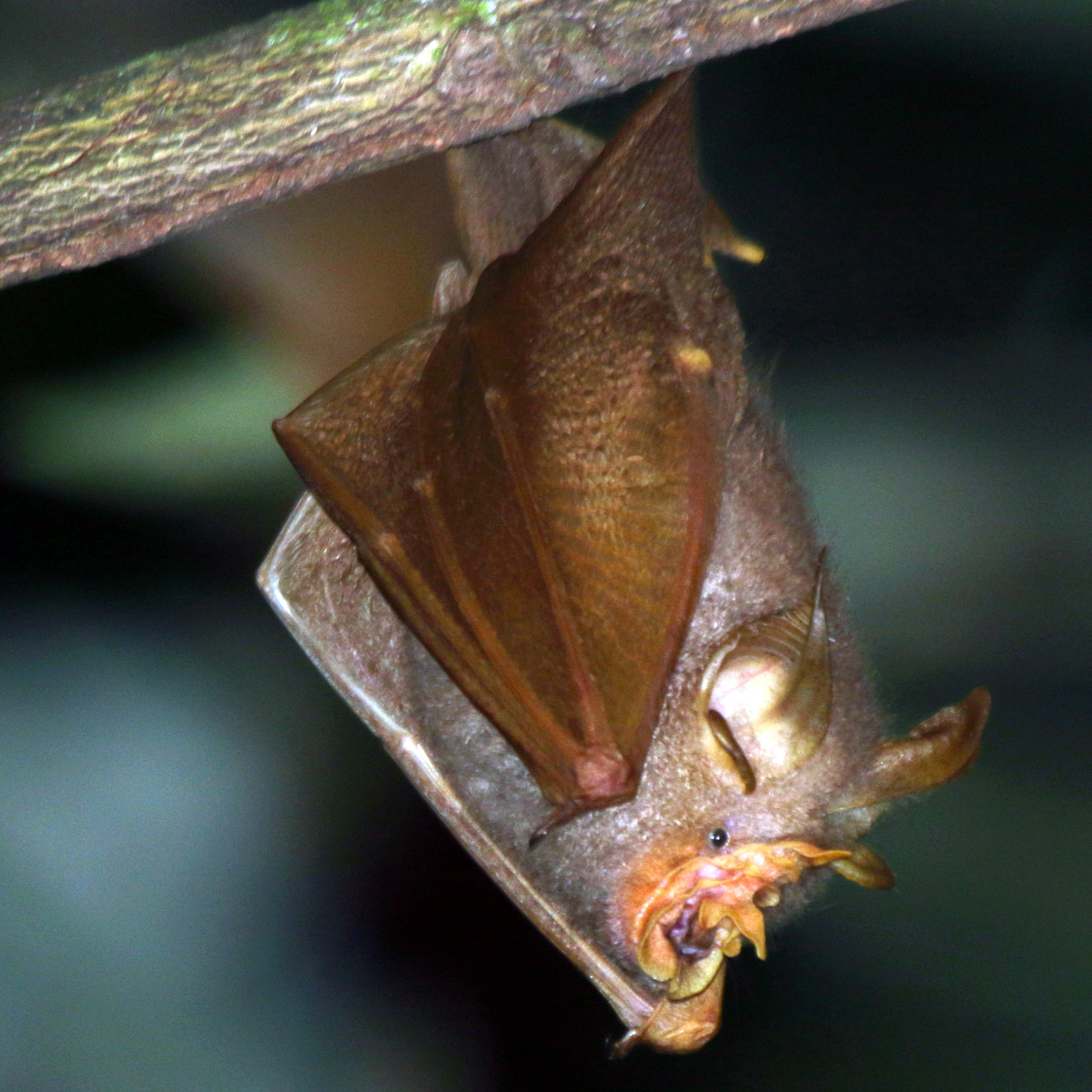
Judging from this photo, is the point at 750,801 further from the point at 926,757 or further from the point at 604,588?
the point at 604,588

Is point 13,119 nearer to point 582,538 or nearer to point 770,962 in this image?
point 582,538

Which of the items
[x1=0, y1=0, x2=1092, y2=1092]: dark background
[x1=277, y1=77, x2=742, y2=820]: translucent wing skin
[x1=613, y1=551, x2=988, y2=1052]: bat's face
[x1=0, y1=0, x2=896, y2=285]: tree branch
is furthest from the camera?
[x1=0, y1=0, x2=1092, y2=1092]: dark background

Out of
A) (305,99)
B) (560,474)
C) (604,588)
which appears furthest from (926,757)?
(305,99)

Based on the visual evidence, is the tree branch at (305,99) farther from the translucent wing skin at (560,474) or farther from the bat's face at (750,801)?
the bat's face at (750,801)

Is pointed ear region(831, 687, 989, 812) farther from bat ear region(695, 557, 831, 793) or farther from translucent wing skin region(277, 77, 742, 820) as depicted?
translucent wing skin region(277, 77, 742, 820)

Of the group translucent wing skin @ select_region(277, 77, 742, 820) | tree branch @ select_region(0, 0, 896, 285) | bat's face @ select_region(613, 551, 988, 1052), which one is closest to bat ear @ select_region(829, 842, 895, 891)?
bat's face @ select_region(613, 551, 988, 1052)
